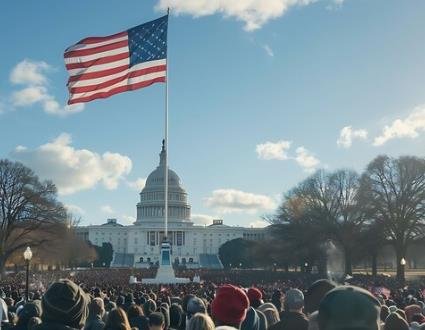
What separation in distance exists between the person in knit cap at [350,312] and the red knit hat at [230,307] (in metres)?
3.01

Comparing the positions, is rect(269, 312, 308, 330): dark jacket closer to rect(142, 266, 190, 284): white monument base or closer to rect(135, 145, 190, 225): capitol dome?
rect(142, 266, 190, 284): white monument base

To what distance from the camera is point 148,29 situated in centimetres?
2962

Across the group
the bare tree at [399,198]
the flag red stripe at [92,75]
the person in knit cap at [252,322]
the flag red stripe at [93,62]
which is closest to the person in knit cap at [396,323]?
the person in knit cap at [252,322]

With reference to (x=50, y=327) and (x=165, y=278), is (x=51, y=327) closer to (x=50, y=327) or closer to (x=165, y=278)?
(x=50, y=327)

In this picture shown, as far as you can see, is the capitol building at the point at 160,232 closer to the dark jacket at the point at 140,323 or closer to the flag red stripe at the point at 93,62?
the flag red stripe at the point at 93,62

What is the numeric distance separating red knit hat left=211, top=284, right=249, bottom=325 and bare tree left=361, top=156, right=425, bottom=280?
52.4m

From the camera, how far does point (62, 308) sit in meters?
4.79

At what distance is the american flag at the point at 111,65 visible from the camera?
23.6 metres

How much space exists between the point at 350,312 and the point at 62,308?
2495mm

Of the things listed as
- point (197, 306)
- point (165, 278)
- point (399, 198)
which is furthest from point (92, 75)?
point (399, 198)

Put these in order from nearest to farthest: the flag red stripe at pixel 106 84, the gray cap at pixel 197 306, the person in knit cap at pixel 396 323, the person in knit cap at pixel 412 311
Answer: the person in knit cap at pixel 396 323 → the gray cap at pixel 197 306 → the person in knit cap at pixel 412 311 → the flag red stripe at pixel 106 84

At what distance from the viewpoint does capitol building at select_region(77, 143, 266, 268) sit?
16550 centimetres

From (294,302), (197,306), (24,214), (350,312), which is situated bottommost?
(197,306)

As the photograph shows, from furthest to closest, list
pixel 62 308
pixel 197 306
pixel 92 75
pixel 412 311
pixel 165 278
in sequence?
pixel 165 278 < pixel 92 75 < pixel 412 311 < pixel 197 306 < pixel 62 308
